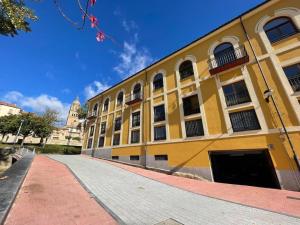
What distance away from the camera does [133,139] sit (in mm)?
17922

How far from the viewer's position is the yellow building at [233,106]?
941 centimetres

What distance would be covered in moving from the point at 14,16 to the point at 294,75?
16.8 meters

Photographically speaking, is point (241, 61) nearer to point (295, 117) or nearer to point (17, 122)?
point (295, 117)

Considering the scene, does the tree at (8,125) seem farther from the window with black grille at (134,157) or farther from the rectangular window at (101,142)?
the window with black grille at (134,157)

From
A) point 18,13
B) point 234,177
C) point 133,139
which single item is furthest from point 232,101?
point 18,13

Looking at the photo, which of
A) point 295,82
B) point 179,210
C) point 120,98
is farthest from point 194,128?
point 120,98

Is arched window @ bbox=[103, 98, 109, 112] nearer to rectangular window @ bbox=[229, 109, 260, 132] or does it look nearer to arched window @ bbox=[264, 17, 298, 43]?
rectangular window @ bbox=[229, 109, 260, 132]

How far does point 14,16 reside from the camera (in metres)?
7.93

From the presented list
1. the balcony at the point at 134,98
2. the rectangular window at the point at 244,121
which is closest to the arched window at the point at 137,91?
the balcony at the point at 134,98

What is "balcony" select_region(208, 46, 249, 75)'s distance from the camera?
37.6ft

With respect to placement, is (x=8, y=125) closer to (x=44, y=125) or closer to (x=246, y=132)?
(x=44, y=125)

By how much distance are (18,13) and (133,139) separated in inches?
553

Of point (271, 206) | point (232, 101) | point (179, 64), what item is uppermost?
point (179, 64)

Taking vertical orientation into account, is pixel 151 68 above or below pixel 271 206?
above
